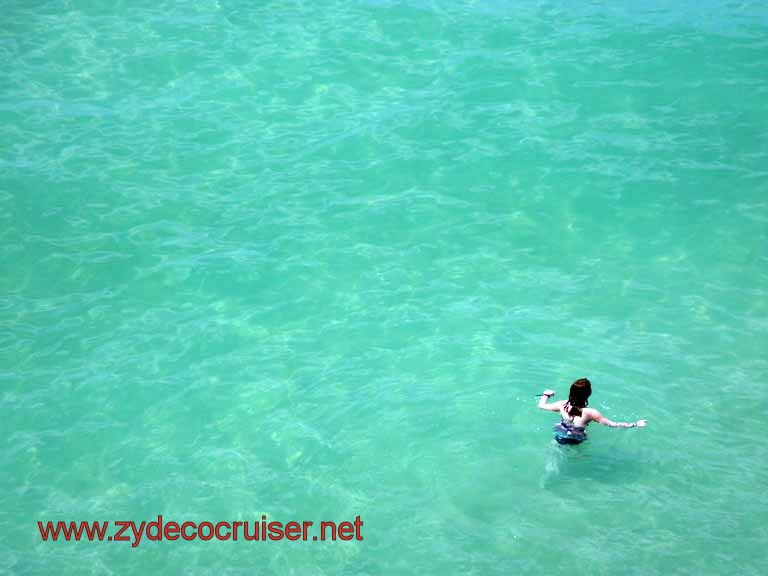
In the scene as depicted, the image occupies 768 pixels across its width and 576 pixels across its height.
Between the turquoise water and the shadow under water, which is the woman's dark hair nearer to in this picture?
the shadow under water

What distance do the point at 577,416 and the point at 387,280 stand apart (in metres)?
5.75

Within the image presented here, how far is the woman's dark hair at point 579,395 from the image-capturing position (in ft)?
39.7

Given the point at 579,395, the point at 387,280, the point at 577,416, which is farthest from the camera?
the point at 387,280

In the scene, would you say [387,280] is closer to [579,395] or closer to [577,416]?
Answer: [577,416]

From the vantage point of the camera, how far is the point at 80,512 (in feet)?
42.3

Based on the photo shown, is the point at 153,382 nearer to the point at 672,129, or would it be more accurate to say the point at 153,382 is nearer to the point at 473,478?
the point at 473,478

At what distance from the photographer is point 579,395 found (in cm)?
1215

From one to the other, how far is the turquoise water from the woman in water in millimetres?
778

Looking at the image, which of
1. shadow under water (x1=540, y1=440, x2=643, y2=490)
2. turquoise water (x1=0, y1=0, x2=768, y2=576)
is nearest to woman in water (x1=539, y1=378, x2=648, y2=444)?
shadow under water (x1=540, y1=440, x2=643, y2=490)

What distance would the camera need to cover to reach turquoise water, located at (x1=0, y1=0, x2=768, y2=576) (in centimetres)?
1278

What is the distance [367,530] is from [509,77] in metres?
13.3

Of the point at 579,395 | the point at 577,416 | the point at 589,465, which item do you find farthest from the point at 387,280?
the point at 579,395

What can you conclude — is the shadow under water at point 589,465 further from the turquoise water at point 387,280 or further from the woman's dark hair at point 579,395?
the woman's dark hair at point 579,395

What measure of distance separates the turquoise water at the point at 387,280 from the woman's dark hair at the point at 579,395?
1250mm
